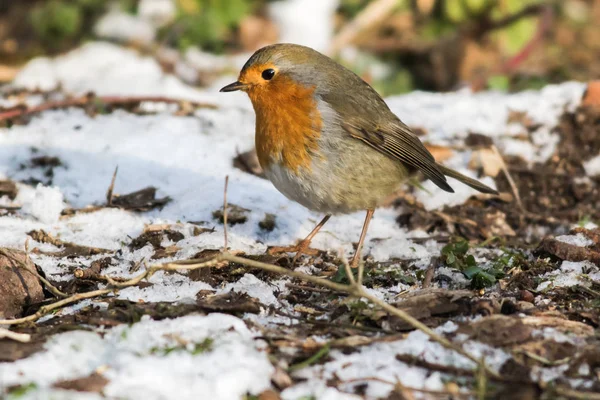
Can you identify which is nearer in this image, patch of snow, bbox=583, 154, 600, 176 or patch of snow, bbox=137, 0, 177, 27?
patch of snow, bbox=583, 154, 600, 176

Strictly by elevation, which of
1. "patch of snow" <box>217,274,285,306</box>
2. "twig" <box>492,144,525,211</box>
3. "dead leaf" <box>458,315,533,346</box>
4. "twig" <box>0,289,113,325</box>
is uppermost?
"twig" <box>492,144,525,211</box>

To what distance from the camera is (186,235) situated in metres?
4.26

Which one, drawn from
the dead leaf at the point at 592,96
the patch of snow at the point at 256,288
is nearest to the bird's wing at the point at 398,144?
the patch of snow at the point at 256,288

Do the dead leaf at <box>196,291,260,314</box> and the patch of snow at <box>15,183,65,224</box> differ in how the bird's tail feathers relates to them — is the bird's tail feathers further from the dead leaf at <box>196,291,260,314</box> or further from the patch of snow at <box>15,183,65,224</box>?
the patch of snow at <box>15,183,65,224</box>

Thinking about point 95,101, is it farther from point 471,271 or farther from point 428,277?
point 471,271

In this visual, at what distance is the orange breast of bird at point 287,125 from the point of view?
160 inches

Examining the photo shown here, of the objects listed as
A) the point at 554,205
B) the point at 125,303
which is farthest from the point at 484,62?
the point at 125,303

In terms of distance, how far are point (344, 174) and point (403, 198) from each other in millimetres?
1180

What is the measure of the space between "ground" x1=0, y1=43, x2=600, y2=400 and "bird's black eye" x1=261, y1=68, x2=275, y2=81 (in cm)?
87

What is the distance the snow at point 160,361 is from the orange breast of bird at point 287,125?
4.44 ft

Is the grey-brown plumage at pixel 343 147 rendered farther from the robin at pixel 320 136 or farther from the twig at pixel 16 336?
the twig at pixel 16 336

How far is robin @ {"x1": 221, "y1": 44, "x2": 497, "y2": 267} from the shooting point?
4094 mm

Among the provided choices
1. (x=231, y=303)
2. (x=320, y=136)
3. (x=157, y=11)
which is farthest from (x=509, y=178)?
(x=157, y=11)

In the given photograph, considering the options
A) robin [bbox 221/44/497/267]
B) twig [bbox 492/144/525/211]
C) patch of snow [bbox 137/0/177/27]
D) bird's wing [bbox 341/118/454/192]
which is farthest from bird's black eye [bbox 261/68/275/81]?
patch of snow [bbox 137/0/177/27]
